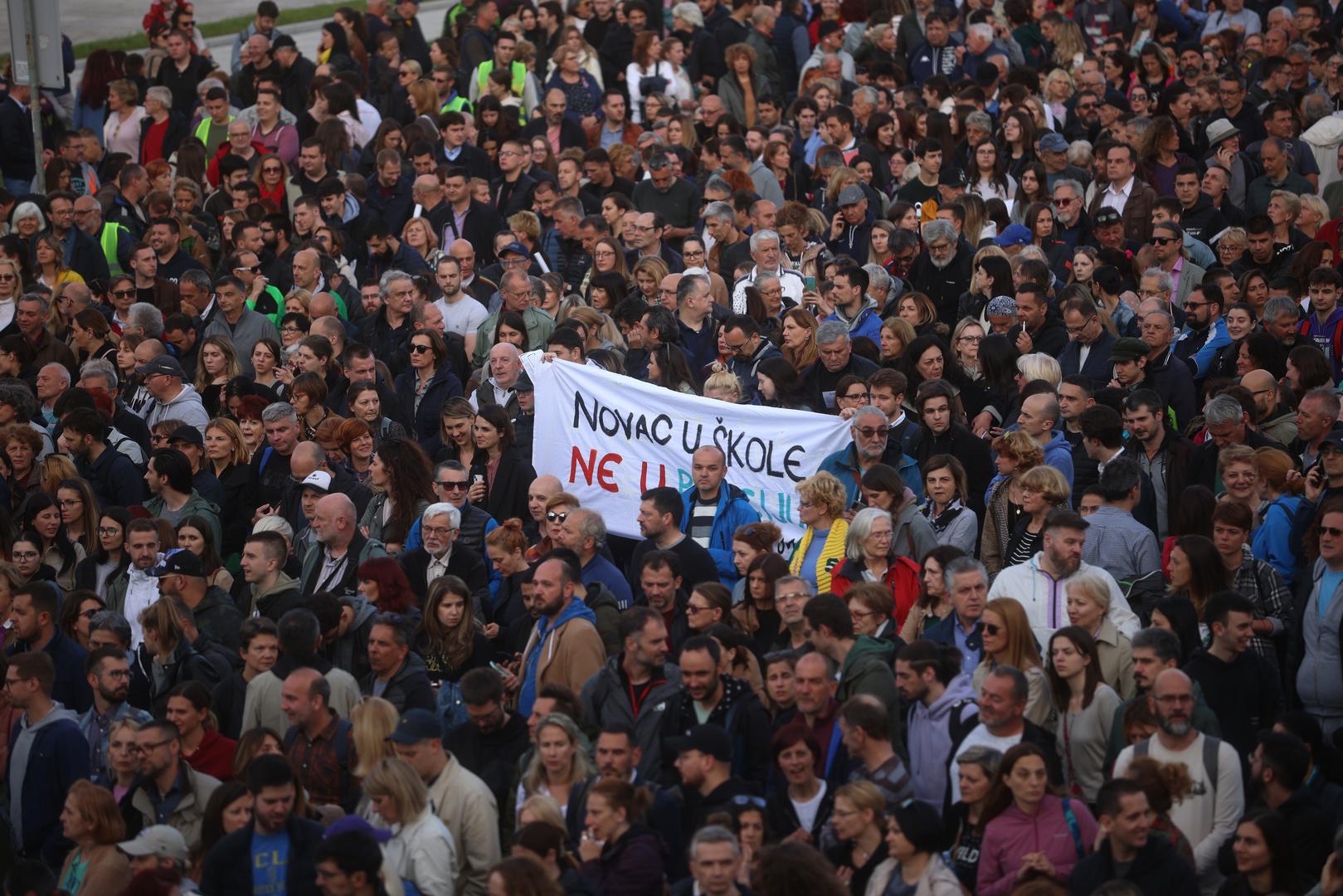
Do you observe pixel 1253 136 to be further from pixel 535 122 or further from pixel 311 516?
pixel 311 516

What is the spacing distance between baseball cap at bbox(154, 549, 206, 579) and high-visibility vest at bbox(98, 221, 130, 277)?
659 cm

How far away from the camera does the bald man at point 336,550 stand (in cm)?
1191

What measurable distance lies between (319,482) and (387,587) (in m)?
1.91

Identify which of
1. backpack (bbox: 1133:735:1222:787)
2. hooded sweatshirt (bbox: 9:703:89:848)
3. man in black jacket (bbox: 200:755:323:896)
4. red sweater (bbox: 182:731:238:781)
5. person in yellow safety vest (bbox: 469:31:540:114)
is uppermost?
person in yellow safety vest (bbox: 469:31:540:114)

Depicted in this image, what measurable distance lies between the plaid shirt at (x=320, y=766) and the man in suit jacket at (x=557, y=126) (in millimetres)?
11033

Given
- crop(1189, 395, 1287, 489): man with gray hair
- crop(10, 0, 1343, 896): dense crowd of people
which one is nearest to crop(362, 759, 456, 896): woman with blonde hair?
crop(10, 0, 1343, 896): dense crowd of people

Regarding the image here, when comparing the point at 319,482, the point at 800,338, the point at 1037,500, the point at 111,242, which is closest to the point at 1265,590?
the point at 1037,500

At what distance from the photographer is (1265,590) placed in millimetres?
10508

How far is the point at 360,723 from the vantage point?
9.39m

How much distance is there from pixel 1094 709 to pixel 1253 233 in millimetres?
7357

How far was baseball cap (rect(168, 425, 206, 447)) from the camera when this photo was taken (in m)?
13.5

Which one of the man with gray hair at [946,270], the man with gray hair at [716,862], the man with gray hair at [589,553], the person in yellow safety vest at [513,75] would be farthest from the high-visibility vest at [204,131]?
the man with gray hair at [716,862]

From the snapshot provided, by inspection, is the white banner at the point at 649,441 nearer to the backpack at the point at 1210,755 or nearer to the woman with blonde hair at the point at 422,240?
the woman with blonde hair at the point at 422,240

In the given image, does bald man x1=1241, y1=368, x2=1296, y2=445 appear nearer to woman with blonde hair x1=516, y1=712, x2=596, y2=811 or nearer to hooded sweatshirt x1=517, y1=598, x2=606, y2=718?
hooded sweatshirt x1=517, y1=598, x2=606, y2=718
